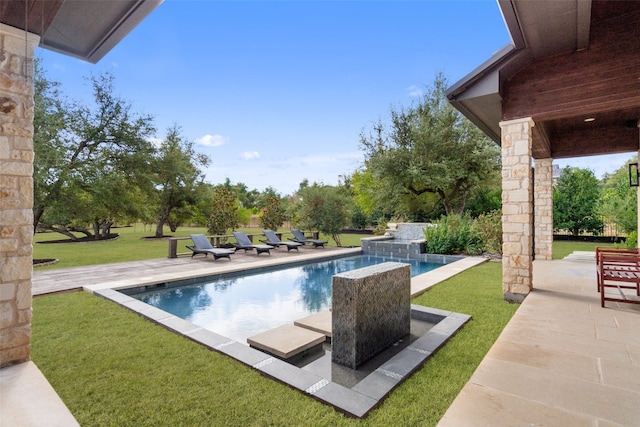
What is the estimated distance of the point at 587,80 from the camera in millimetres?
4586

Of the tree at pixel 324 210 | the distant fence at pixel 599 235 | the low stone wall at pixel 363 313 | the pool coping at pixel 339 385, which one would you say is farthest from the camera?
the distant fence at pixel 599 235

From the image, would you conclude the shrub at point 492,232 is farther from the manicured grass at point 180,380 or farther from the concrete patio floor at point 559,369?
the manicured grass at point 180,380

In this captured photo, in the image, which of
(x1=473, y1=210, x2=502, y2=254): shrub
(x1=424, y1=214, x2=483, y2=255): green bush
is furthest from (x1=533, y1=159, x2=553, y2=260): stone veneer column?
(x1=424, y1=214, x2=483, y2=255): green bush

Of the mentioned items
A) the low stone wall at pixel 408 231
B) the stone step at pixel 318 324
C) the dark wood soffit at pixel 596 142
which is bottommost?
the stone step at pixel 318 324

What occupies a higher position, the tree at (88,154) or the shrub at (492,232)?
the tree at (88,154)

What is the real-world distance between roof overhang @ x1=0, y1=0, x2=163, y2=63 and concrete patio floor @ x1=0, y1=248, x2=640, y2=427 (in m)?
2.97

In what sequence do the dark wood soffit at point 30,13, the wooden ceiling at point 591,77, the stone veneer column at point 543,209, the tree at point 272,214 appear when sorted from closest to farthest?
the dark wood soffit at point 30,13 → the wooden ceiling at point 591,77 → the stone veneer column at point 543,209 → the tree at point 272,214

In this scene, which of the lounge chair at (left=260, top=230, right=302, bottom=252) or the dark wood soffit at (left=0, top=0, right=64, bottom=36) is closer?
the dark wood soffit at (left=0, top=0, right=64, bottom=36)

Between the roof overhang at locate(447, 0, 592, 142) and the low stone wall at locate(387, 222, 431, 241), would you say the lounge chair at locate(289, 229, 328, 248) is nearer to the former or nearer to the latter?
the low stone wall at locate(387, 222, 431, 241)

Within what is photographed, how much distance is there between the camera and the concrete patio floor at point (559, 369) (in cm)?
219

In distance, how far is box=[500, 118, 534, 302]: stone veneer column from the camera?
200 inches

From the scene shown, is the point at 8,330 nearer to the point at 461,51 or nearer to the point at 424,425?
the point at 424,425

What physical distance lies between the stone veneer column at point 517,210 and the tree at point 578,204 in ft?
44.3

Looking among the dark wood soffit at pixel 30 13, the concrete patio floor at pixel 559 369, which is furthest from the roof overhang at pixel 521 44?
the dark wood soffit at pixel 30 13
